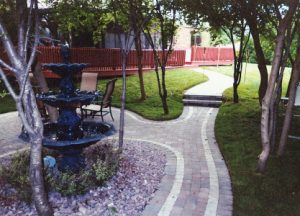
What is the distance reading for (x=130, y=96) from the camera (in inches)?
588

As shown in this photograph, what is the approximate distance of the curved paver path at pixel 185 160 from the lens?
17.2 feet

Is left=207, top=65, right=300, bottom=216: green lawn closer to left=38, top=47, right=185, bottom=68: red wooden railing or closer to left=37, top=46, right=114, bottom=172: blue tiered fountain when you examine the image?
left=37, top=46, right=114, bottom=172: blue tiered fountain

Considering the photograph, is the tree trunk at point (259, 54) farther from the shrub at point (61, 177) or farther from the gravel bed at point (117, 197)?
the shrub at point (61, 177)

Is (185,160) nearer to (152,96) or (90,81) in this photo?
(90,81)

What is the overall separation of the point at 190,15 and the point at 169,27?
0.87 meters

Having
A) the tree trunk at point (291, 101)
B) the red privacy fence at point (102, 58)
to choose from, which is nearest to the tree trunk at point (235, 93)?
the tree trunk at point (291, 101)

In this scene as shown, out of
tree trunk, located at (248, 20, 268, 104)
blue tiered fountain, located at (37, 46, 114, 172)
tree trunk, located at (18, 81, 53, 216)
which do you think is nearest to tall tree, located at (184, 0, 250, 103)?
tree trunk, located at (248, 20, 268, 104)

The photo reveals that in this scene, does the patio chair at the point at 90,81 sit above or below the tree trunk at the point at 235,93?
above

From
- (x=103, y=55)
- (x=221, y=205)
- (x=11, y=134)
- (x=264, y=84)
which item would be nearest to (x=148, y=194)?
(x=221, y=205)


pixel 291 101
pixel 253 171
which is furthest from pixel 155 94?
pixel 253 171

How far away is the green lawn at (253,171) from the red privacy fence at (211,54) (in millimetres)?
16100

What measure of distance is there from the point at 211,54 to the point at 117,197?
24.7 metres

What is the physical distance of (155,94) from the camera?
50.0 feet

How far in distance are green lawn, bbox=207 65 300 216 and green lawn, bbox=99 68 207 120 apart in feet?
7.33
